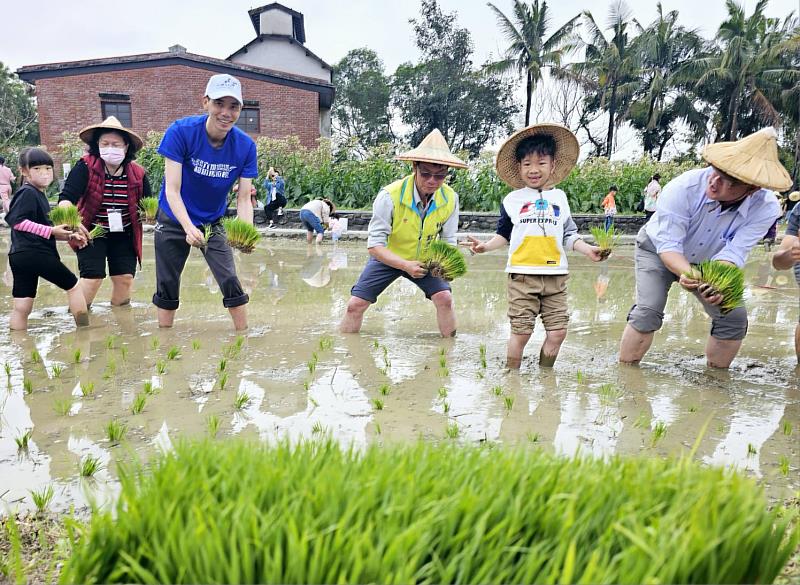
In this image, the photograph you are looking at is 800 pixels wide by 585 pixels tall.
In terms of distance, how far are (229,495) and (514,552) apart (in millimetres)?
662

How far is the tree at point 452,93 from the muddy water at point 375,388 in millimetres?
27878

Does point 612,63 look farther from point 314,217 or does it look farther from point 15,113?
point 15,113

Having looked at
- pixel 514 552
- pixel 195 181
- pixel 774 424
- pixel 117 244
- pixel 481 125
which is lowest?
pixel 774 424

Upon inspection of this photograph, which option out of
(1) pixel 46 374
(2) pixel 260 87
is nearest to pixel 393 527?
(1) pixel 46 374

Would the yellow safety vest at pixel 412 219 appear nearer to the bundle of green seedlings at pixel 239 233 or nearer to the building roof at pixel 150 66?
the bundle of green seedlings at pixel 239 233

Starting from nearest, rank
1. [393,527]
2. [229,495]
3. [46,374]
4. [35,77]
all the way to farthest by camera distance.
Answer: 1. [393,527]
2. [229,495]
3. [46,374]
4. [35,77]

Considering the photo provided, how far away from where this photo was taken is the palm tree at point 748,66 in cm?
2961

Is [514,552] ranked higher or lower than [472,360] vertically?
higher

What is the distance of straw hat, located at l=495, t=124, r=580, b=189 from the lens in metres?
4.19

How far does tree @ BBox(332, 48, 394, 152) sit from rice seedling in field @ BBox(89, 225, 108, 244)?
3518 centimetres

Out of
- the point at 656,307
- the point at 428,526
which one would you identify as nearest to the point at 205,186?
the point at 656,307

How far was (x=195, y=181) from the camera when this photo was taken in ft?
15.6

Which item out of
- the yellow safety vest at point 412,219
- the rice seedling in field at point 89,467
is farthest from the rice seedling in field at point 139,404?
the yellow safety vest at point 412,219

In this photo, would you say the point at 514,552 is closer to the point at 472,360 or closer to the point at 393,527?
the point at 393,527
